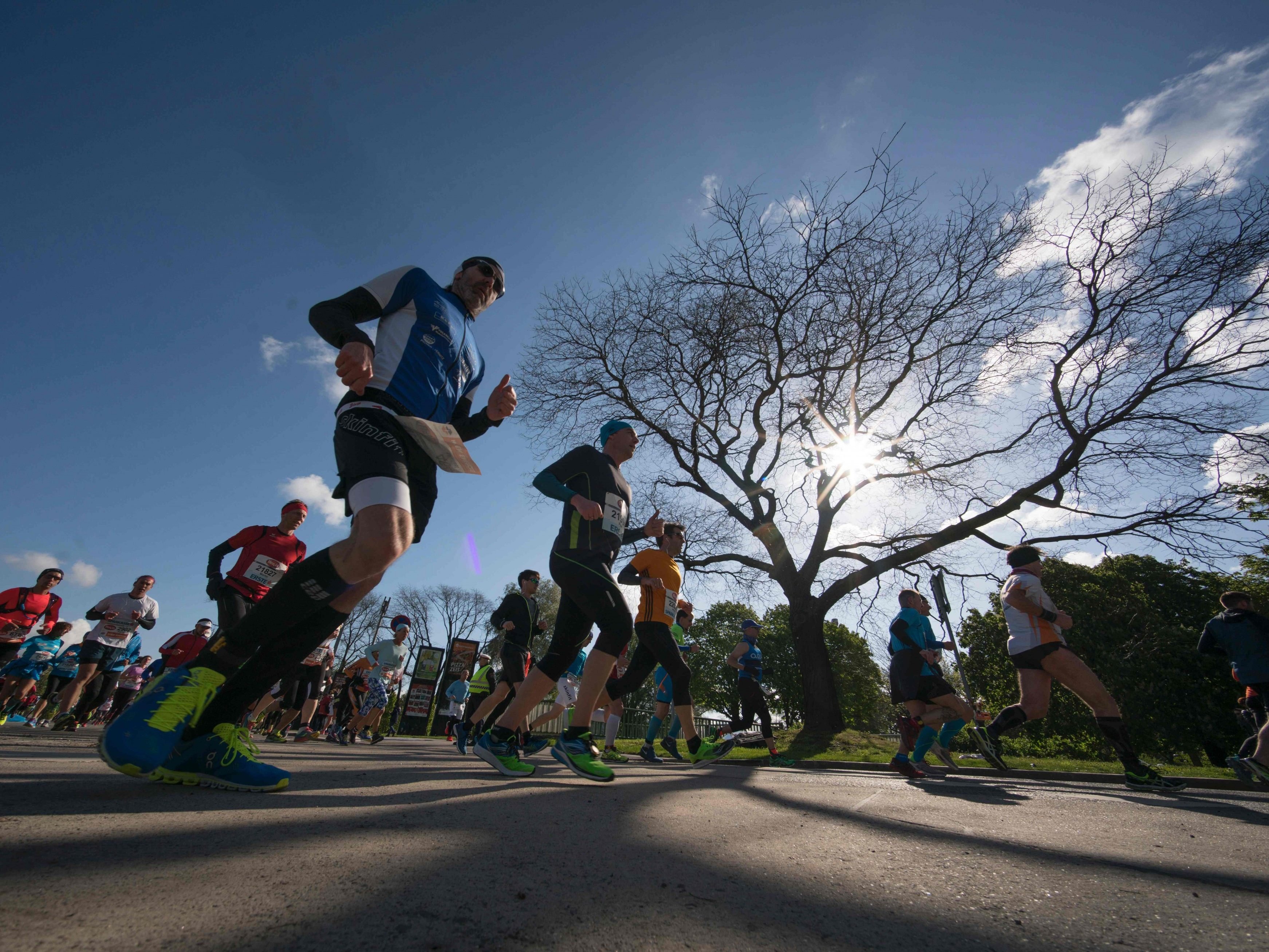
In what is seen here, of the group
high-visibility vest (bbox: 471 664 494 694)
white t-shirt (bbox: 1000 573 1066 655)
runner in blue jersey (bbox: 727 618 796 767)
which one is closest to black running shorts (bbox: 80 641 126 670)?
high-visibility vest (bbox: 471 664 494 694)

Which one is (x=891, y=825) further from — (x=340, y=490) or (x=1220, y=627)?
(x=1220, y=627)

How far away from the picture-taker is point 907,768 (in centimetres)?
561

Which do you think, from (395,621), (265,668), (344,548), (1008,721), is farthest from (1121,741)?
(395,621)

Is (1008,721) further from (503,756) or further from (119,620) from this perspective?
(119,620)

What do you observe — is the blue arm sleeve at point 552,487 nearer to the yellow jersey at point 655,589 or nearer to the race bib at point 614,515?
the race bib at point 614,515

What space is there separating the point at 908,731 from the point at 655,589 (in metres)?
3.70

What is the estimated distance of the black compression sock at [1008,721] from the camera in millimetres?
4871

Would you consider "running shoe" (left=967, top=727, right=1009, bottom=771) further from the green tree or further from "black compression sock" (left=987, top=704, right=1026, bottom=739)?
the green tree

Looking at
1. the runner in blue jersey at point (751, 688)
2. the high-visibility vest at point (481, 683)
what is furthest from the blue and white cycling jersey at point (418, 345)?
the high-visibility vest at point (481, 683)

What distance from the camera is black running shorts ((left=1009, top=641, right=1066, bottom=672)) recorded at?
15.2ft

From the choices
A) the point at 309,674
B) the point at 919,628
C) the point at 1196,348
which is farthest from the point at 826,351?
the point at 309,674

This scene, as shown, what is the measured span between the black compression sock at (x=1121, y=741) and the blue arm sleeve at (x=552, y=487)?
447cm

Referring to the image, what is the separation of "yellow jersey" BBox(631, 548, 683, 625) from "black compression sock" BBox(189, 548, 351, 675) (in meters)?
3.31

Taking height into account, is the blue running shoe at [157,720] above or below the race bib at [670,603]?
below
